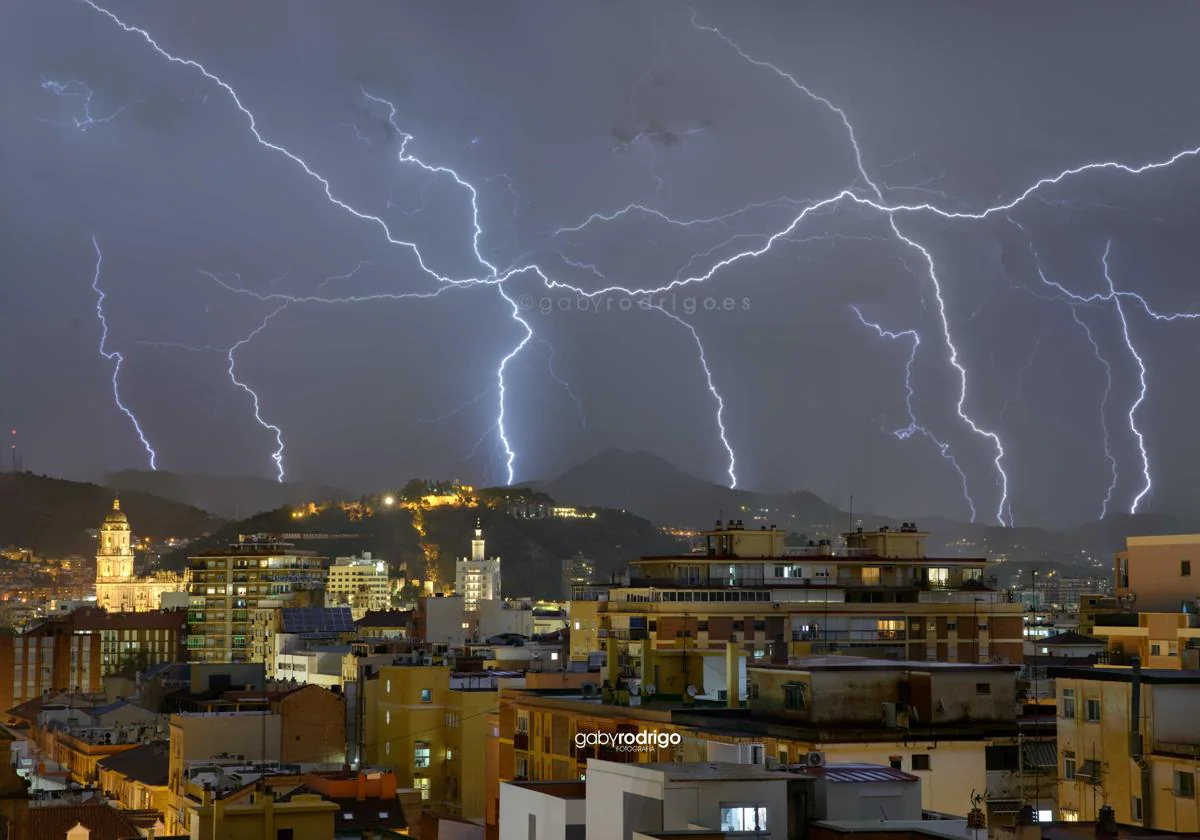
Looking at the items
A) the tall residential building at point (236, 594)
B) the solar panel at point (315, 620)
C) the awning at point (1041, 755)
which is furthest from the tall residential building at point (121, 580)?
the awning at point (1041, 755)

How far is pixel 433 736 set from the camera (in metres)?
40.0

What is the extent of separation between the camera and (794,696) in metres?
20.6

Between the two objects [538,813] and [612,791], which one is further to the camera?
[538,813]

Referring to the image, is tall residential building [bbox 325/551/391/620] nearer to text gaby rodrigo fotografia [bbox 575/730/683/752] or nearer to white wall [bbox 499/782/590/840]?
text gaby rodrigo fotografia [bbox 575/730/683/752]

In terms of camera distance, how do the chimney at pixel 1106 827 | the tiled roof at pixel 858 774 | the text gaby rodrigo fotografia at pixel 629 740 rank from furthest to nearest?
the text gaby rodrigo fotografia at pixel 629 740 → the tiled roof at pixel 858 774 → the chimney at pixel 1106 827

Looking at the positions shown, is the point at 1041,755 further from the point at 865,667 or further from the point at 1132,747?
the point at 865,667

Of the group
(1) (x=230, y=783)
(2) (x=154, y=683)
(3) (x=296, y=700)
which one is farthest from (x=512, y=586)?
(1) (x=230, y=783)

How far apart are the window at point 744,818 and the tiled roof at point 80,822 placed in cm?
1266

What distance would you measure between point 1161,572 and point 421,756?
16.4 metres

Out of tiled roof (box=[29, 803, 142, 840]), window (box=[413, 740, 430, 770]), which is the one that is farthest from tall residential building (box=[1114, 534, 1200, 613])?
tiled roof (box=[29, 803, 142, 840])

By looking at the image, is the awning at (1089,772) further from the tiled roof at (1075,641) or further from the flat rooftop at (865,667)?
the tiled roof at (1075,641)

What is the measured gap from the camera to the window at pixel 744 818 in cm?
1280

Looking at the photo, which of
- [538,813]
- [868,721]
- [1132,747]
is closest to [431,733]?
[868,721]

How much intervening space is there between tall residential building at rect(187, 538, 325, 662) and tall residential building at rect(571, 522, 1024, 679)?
199 ft
